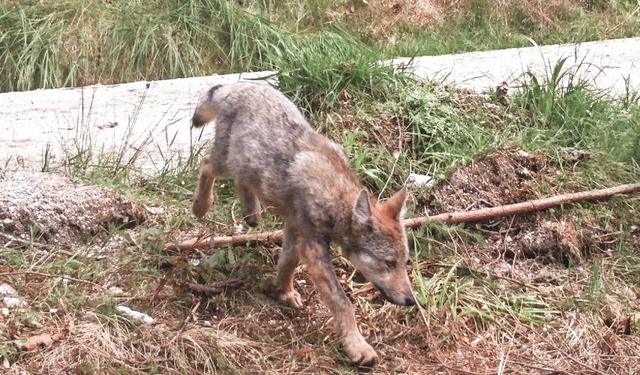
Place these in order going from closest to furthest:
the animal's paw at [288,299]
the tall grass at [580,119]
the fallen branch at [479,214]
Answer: the animal's paw at [288,299] → the fallen branch at [479,214] → the tall grass at [580,119]

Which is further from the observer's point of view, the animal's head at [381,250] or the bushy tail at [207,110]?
the bushy tail at [207,110]

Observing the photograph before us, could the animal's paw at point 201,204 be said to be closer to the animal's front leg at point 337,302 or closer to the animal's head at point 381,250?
the animal's front leg at point 337,302

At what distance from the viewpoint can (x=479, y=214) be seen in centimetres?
645

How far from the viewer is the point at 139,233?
6074 millimetres

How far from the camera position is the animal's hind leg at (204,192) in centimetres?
614

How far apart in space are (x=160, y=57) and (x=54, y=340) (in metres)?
5.68

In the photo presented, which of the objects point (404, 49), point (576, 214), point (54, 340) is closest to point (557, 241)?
point (576, 214)

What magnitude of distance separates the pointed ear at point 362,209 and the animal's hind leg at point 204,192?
1180mm

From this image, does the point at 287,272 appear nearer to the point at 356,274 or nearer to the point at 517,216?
the point at 356,274

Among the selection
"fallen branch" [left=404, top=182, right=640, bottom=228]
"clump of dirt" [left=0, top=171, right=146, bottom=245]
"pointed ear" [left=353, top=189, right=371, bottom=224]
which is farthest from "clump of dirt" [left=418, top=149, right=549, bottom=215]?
"clump of dirt" [left=0, top=171, right=146, bottom=245]

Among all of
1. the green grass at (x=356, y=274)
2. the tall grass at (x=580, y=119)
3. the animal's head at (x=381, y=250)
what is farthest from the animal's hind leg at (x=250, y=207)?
the tall grass at (x=580, y=119)

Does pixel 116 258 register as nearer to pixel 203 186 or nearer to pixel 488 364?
pixel 203 186

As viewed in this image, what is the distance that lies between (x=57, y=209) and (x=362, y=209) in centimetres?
197

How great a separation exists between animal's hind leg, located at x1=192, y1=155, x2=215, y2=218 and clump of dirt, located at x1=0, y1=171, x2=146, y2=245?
1.19 feet
